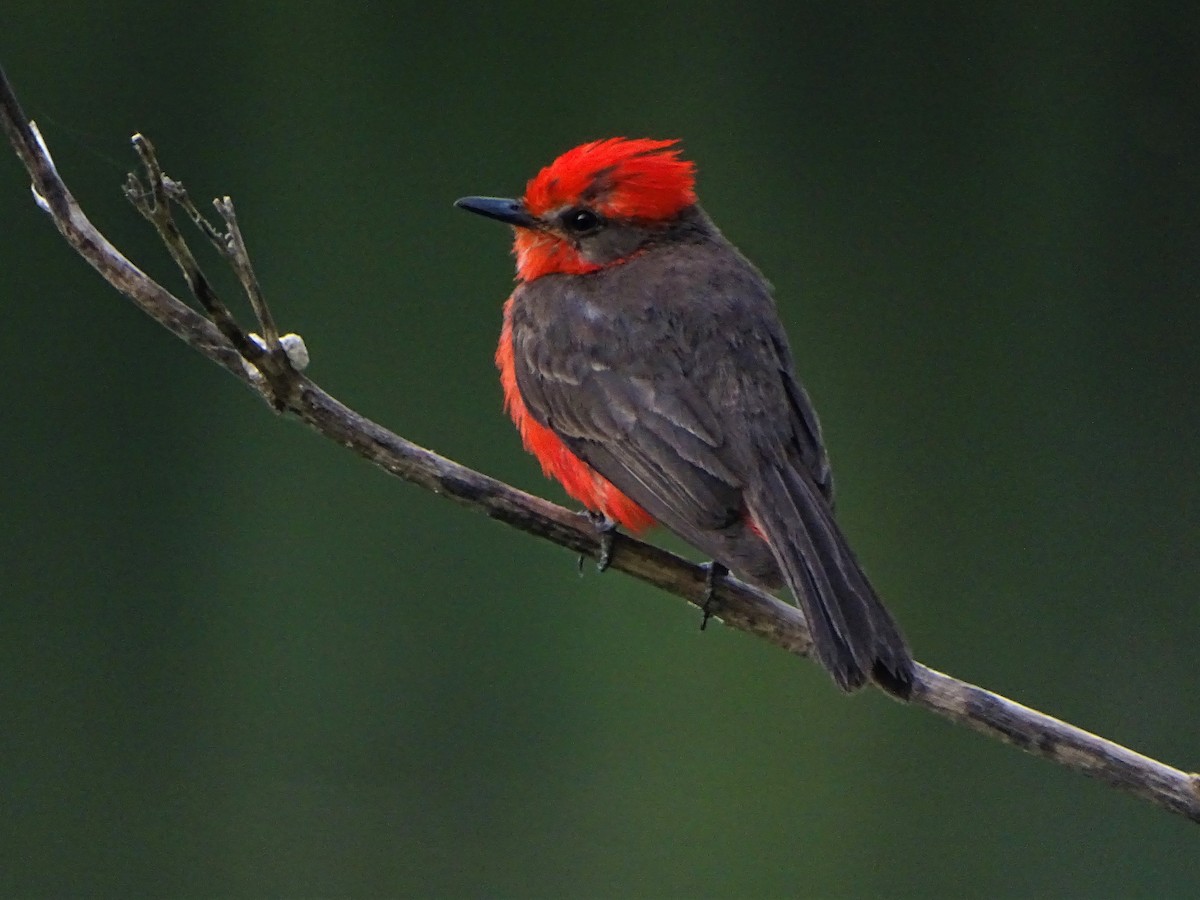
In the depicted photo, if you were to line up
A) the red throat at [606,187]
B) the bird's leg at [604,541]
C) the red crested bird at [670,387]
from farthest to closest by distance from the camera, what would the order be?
the red throat at [606,187] < the bird's leg at [604,541] < the red crested bird at [670,387]

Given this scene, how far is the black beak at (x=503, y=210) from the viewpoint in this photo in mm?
3385

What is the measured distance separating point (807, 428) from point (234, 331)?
4.19 feet

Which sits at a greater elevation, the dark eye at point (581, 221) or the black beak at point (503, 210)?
the dark eye at point (581, 221)

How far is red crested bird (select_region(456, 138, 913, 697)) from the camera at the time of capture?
2.63 m

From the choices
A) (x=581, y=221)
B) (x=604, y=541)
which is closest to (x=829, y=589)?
(x=604, y=541)

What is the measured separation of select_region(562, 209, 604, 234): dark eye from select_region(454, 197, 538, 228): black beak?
0.26 ft

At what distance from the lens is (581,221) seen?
3391mm

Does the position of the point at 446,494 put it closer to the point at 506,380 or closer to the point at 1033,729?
the point at 506,380

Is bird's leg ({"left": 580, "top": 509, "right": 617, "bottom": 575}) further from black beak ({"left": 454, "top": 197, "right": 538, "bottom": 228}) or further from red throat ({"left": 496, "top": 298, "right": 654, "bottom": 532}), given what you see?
black beak ({"left": 454, "top": 197, "right": 538, "bottom": 228})

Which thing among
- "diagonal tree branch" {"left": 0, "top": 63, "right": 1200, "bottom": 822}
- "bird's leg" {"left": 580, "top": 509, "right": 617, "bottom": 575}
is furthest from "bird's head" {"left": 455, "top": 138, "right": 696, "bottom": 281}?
"diagonal tree branch" {"left": 0, "top": 63, "right": 1200, "bottom": 822}

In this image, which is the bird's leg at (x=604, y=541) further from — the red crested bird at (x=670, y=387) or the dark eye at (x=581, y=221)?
the dark eye at (x=581, y=221)

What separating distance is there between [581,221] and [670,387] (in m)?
0.57

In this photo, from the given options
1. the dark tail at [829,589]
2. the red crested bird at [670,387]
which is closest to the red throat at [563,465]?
the red crested bird at [670,387]

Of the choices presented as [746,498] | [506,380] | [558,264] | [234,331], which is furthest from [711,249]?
[234,331]
